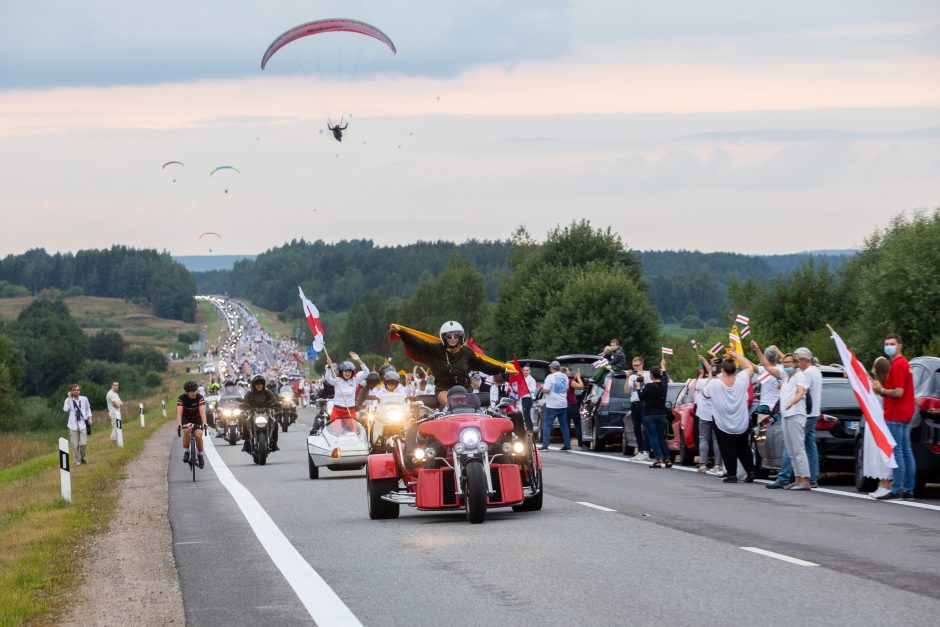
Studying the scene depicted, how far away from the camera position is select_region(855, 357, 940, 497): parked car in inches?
717

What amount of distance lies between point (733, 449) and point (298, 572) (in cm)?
1162

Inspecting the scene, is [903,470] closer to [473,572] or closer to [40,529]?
[473,572]

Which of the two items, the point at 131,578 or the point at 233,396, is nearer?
the point at 131,578

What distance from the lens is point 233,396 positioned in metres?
43.4

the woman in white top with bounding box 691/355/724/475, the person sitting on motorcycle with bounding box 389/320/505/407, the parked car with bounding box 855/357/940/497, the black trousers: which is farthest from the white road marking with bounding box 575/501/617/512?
the woman in white top with bounding box 691/355/724/475

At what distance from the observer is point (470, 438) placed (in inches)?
594

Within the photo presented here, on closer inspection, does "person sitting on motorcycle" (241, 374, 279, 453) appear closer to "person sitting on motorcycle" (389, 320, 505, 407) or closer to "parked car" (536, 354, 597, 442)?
"parked car" (536, 354, 597, 442)

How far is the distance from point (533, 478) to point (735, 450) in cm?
692

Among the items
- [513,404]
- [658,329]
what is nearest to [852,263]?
[658,329]

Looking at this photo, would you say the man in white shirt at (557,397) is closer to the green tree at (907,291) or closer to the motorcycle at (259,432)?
the motorcycle at (259,432)

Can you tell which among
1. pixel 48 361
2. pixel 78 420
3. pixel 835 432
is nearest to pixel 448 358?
pixel 835 432

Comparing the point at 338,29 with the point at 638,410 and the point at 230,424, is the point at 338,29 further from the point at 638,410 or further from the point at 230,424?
the point at 638,410

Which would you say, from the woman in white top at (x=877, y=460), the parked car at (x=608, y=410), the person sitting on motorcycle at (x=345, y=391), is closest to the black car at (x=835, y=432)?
the woman in white top at (x=877, y=460)

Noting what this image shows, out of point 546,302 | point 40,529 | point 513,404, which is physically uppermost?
point 546,302
